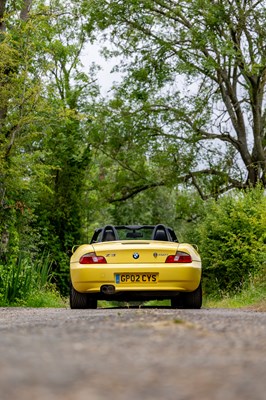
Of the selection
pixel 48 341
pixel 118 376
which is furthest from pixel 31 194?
pixel 118 376

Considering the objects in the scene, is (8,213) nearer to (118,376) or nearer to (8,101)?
(8,101)

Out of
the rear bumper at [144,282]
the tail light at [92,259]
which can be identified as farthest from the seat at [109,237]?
the rear bumper at [144,282]

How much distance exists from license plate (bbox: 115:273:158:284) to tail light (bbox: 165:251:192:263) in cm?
34

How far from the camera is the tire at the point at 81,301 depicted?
41.9 feet

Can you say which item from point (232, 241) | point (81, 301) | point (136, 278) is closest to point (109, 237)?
point (81, 301)

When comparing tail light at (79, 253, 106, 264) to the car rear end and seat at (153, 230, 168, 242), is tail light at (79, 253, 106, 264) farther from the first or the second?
seat at (153, 230, 168, 242)

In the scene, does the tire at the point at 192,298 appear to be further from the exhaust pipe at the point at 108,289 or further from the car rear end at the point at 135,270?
the exhaust pipe at the point at 108,289

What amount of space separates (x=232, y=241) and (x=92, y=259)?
9.99m

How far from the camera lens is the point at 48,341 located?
4137 mm

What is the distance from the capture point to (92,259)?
12500mm

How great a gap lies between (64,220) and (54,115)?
9435mm

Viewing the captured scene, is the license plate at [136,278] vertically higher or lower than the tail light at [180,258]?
lower

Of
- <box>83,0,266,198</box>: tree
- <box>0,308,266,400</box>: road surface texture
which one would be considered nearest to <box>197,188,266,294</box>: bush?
<box>83,0,266,198</box>: tree

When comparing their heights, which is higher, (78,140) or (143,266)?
(78,140)
